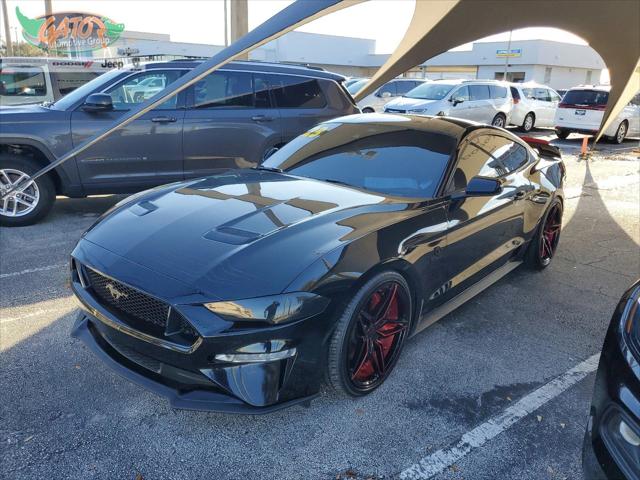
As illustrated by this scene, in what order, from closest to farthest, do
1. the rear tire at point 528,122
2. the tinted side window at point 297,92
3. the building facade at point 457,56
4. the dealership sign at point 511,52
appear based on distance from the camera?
the tinted side window at point 297,92 → the rear tire at point 528,122 → the building facade at point 457,56 → the dealership sign at point 511,52

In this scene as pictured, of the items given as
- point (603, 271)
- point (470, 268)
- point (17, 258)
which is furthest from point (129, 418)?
point (603, 271)

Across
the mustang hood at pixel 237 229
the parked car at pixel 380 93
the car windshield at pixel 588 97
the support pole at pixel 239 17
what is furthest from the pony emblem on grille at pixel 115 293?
the car windshield at pixel 588 97

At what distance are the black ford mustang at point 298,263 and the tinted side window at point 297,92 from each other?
308 cm

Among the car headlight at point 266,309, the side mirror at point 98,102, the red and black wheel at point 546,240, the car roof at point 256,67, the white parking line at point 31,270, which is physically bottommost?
the white parking line at point 31,270

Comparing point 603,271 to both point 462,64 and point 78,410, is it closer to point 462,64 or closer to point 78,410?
point 78,410

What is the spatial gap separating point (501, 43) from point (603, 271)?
49659 millimetres

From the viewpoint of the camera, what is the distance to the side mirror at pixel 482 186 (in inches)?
135

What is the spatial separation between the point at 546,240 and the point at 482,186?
78.3 inches

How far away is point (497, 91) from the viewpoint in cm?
1741

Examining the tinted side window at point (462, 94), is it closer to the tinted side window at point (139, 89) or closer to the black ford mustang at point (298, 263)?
the tinted side window at point (139, 89)

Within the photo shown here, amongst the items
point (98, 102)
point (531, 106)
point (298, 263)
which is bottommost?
point (298, 263)

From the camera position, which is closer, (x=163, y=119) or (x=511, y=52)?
(x=163, y=119)

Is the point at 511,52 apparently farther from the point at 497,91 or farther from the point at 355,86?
the point at 355,86

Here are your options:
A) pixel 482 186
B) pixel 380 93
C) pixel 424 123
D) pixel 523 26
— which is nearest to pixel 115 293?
pixel 482 186
